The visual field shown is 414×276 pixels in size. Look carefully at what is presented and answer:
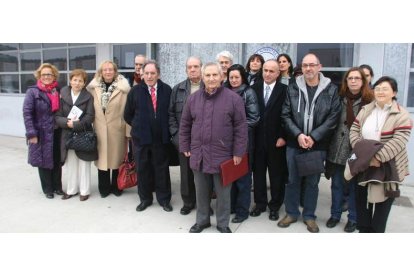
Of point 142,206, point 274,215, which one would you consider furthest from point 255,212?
point 142,206

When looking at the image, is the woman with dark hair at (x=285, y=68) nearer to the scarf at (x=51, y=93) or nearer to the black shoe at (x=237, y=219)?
the black shoe at (x=237, y=219)

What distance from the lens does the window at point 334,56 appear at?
5551 mm

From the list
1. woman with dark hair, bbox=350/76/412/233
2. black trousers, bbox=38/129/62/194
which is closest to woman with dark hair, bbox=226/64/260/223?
woman with dark hair, bbox=350/76/412/233

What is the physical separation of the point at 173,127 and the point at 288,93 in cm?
131

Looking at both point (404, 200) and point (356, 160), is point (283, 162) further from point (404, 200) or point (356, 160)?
point (404, 200)

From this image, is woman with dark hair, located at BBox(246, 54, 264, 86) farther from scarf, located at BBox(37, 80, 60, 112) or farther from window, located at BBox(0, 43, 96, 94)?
window, located at BBox(0, 43, 96, 94)

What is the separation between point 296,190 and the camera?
3598 mm

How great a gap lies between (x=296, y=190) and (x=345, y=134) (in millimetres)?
769

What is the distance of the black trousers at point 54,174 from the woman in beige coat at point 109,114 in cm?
53

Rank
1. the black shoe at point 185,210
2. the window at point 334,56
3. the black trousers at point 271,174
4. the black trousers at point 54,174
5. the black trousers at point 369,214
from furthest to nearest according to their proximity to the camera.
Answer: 1. the window at point 334,56
2. the black trousers at point 54,174
3. the black shoe at point 185,210
4. the black trousers at point 271,174
5. the black trousers at point 369,214

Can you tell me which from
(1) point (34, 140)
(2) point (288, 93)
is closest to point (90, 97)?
(1) point (34, 140)

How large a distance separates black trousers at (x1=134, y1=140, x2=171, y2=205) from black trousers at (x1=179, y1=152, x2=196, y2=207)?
24cm

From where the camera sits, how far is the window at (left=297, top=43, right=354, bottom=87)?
219 inches

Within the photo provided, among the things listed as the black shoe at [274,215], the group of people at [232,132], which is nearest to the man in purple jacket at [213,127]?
the group of people at [232,132]
